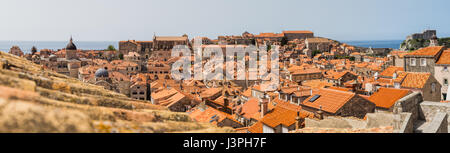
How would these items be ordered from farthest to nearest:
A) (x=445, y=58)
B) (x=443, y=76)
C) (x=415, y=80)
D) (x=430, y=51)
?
1. (x=430, y=51)
2. (x=445, y=58)
3. (x=443, y=76)
4. (x=415, y=80)

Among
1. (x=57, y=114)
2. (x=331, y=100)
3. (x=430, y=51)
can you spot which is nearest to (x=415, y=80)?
(x=430, y=51)

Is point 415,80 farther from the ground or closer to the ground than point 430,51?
closer to the ground

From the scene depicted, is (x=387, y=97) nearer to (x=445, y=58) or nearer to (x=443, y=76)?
(x=443, y=76)

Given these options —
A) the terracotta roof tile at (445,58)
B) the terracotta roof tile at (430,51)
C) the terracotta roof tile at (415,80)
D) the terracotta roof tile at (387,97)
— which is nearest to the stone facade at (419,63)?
the terracotta roof tile at (430,51)

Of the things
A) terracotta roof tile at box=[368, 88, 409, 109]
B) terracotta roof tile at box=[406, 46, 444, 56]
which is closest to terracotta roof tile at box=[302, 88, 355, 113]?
terracotta roof tile at box=[368, 88, 409, 109]

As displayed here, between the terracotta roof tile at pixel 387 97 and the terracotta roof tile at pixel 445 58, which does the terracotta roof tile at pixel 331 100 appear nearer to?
the terracotta roof tile at pixel 387 97

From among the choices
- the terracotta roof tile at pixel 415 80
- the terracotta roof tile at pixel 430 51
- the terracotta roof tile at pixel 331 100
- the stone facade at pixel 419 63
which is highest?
the terracotta roof tile at pixel 430 51

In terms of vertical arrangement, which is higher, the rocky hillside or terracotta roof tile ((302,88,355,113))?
the rocky hillside

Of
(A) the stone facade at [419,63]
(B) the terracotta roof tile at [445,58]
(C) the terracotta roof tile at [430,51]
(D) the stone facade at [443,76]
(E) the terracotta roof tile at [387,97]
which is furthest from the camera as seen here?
(A) the stone facade at [419,63]

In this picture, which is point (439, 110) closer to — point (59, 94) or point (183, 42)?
point (59, 94)

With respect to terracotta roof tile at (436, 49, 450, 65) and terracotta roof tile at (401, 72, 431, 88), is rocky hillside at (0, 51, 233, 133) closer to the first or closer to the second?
terracotta roof tile at (401, 72, 431, 88)
